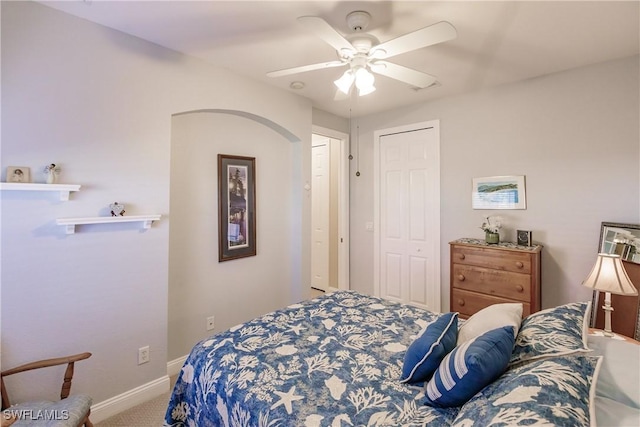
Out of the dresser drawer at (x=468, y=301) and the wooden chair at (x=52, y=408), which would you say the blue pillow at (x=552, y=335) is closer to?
the dresser drawer at (x=468, y=301)

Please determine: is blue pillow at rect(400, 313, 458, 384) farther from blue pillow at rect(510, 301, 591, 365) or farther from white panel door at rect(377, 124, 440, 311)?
white panel door at rect(377, 124, 440, 311)

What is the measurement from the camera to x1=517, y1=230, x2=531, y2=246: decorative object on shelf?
2.88 m

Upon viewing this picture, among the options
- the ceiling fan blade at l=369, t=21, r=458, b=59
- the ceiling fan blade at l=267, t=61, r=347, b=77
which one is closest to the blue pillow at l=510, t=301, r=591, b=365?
the ceiling fan blade at l=369, t=21, r=458, b=59

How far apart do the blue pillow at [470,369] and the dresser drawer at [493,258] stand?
70.3 inches

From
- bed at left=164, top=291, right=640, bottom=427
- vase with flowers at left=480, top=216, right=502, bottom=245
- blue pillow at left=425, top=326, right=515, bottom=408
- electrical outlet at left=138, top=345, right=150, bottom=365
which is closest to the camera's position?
bed at left=164, top=291, right=640, bottom=427

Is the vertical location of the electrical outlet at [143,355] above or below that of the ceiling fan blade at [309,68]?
below

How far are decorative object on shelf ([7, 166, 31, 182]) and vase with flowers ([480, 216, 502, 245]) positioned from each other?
11.7 feet

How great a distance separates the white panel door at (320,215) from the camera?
4.85m

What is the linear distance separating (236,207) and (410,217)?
2115mm

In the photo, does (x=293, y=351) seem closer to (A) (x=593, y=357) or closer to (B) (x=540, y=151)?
(A) (x=593, y=357)

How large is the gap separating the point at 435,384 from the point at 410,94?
3018 mm

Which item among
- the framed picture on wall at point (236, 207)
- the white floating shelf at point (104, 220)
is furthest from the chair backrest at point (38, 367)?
the framed picture on wall at point (236, 207)

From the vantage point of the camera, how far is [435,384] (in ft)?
3.87

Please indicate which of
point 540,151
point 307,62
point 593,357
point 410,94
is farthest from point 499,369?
point 410,94
